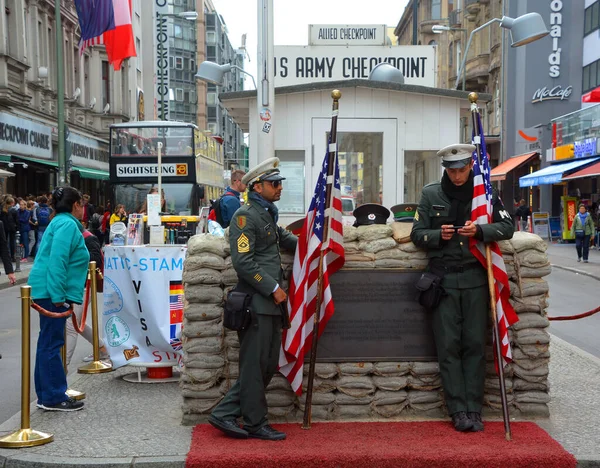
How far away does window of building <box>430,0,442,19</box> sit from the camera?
76.8 m

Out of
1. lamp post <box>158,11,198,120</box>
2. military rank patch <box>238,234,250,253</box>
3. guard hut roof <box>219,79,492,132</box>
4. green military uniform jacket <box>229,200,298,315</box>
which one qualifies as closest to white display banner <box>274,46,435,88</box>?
guard hut roof <box>219,79,492,132</box>

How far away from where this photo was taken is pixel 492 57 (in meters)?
50.7

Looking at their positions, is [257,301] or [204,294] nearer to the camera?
[257,301]

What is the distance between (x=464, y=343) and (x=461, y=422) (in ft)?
1.84

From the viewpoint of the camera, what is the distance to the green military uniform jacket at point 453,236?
573 centimetres

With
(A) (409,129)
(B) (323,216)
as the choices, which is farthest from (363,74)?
(B) (323,216)

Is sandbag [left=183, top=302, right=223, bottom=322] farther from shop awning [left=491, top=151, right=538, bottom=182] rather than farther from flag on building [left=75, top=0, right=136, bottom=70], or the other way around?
shop awning [left=491, top=151, right=538, bottom=182]

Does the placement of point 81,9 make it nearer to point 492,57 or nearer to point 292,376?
point 292,376

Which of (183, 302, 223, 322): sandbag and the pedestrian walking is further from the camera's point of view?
the pedestrian walking

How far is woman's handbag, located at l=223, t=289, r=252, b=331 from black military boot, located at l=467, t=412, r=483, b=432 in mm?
1772

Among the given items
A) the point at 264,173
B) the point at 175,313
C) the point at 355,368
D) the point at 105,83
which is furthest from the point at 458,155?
the point at 105,83

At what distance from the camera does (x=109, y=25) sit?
24.2 metres

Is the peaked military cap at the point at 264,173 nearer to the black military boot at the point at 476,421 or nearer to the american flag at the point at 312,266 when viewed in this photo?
the american flag at the point at 312,266

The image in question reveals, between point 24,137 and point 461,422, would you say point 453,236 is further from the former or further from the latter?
point 24,137
